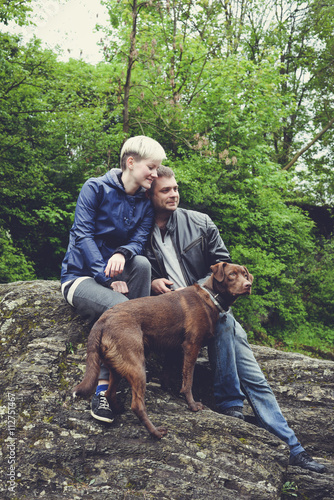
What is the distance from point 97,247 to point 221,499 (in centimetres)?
218

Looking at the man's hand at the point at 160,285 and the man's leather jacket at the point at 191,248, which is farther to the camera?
the man's leather jacket at the point at 191,248

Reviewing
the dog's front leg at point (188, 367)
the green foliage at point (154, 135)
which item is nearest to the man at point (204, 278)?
the dog's front leg at point (188, 367)

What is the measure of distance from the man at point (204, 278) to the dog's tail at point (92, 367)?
3.47ft

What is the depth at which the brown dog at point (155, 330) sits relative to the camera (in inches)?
113

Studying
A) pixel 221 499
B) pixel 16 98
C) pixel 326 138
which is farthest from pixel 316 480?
pixel 326 138

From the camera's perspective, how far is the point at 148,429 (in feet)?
9.61

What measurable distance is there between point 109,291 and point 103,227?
654mm

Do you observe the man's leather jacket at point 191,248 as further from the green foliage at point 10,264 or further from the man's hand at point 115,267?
the green foliage at point 10,264

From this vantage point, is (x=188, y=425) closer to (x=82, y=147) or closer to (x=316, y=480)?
(x=316, y=480)

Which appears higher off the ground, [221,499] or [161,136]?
[161,136]

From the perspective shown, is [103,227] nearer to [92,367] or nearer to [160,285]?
[160,285]

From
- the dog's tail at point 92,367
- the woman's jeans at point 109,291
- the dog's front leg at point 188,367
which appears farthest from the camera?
the woman's jeans at point 109,291

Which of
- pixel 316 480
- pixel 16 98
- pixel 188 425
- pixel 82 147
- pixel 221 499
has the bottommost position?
pixel 316 480

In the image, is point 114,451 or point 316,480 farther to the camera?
point 316,480
